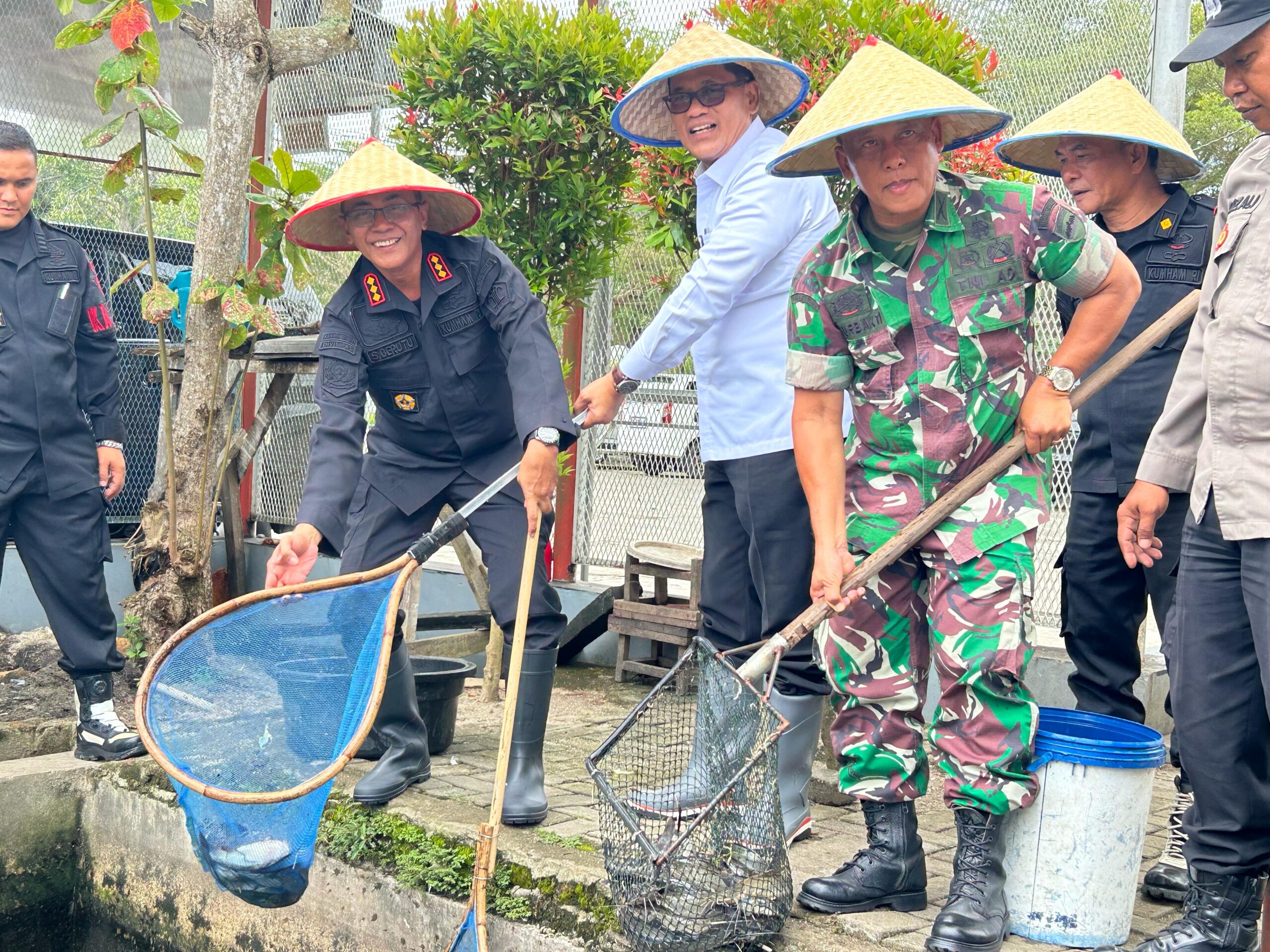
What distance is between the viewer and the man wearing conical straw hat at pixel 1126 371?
12.0 ft

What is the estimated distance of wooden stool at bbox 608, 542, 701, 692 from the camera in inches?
229

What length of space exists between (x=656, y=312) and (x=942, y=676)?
12.5 ft

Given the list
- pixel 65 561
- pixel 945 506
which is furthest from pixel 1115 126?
pixel 65 561

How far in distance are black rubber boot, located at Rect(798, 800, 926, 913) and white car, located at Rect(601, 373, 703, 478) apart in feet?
10.9

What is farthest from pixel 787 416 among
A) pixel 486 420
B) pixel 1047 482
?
pixel 486 420

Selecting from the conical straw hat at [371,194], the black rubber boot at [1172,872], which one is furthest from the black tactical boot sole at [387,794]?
the black rubber boot at [1172,872]

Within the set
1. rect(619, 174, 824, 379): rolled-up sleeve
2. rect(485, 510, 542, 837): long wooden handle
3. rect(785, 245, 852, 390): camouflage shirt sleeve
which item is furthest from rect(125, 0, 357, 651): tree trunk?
rect(785, 245, 852, 390): camouflage shirt sleeve

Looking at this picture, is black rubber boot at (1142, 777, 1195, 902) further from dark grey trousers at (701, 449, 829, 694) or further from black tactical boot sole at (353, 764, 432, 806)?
black tactical boot sole at (353, 764, 432, 806)

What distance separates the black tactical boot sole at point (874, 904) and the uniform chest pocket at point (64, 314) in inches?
144

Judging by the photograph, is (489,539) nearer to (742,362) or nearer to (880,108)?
(742,362)

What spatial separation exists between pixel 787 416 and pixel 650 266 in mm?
3020

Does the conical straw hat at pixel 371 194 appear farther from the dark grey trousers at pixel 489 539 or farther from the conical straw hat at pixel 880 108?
the conical straw hat at pixel 880 108

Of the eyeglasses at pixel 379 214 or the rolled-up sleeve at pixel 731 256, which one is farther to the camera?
the eyeglasses at pixel 379 214

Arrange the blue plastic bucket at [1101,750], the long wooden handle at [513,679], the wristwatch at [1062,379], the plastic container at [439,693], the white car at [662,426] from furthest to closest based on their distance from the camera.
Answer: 1. the white car at [662,426]
2. the plastic container at [439,693]
3. the long wooden handle at [513,679]
4. the wristwatch at [1062,379]
5. the blue plastic bucket at [1101,750]
